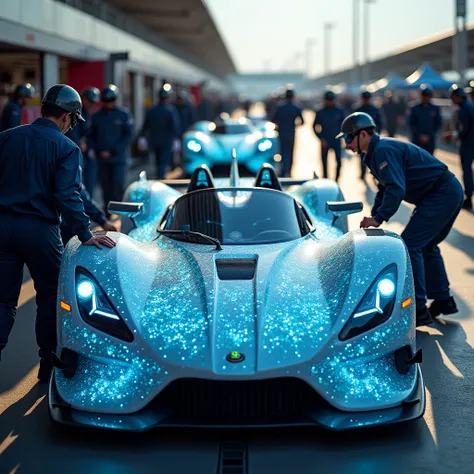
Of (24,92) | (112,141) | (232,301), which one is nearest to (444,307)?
(232,301)

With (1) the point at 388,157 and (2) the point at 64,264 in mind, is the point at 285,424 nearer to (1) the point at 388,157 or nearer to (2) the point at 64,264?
(2) the point at 64,264

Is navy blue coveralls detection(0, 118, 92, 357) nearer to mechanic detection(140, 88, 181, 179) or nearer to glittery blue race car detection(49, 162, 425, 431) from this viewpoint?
glittery blue race car detection(49, 162, 425, 431)

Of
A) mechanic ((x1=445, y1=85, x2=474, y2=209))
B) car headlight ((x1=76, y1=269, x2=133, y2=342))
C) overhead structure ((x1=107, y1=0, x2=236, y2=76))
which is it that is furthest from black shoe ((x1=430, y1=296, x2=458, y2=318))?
overhead structure ((x1=107, y1=0, x2=236, y2=76))

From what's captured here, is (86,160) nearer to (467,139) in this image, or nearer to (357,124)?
(467,139)

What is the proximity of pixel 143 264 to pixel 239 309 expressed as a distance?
2.98 ft

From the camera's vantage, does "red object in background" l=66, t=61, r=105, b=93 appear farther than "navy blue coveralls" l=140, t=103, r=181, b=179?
Yes

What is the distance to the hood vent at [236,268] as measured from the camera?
17.3 feet

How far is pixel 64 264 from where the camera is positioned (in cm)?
531

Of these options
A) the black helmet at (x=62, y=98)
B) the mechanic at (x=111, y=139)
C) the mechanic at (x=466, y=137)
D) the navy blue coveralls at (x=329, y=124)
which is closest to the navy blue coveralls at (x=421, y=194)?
the black helmet at (x=62, y=98)

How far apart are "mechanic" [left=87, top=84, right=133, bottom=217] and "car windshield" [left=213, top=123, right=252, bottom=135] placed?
8003 millimetres

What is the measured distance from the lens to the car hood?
15.0ft

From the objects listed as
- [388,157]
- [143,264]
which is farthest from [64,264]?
[388,157]

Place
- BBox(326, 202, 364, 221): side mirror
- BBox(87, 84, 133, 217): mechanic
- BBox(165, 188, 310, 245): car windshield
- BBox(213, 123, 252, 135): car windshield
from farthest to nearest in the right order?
BBox(213, 123, 252, 135): car windshield < BBox(87, 84, 133, 217): mechanic < BBox(326, 202, 364, 221): side mirror < BBox(165, 188, 310, 245): car windshield

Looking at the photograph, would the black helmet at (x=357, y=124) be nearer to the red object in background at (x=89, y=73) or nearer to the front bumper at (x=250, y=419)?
the front bumper at (x=250, y=419)
